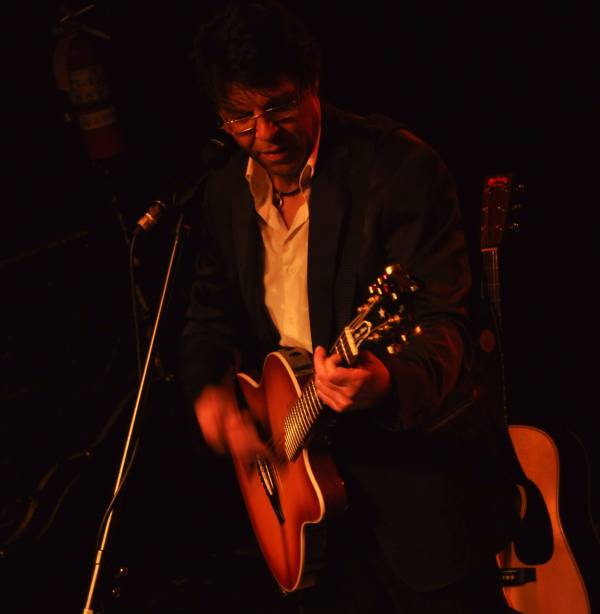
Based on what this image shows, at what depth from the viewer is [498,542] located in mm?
1774

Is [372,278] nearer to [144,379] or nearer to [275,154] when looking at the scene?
[275,154]

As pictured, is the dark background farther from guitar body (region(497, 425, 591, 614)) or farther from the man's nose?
the man's nose

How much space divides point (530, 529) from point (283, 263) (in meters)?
1.22

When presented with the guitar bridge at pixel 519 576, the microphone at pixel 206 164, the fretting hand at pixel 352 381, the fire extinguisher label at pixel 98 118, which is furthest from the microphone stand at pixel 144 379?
the guitar bridge at pixel 519 576

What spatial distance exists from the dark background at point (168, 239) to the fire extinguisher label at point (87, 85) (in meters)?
0.19

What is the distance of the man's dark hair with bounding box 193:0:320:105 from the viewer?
1.64m

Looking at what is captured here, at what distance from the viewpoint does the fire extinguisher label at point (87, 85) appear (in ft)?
8.46

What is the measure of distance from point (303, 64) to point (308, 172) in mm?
296

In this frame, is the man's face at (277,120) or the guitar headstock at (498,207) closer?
the man's face at (277,120)

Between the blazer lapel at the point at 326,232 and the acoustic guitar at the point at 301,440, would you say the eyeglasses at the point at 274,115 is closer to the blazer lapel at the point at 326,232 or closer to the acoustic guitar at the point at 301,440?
the blazer lapel at the point at 326,232

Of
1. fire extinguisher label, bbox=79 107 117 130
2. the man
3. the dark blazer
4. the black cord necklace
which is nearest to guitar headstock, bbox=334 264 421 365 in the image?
the man

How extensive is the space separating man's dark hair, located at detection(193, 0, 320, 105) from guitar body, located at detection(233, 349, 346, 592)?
749mm

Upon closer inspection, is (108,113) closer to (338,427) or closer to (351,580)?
(338,427)

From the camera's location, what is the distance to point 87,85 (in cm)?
260
